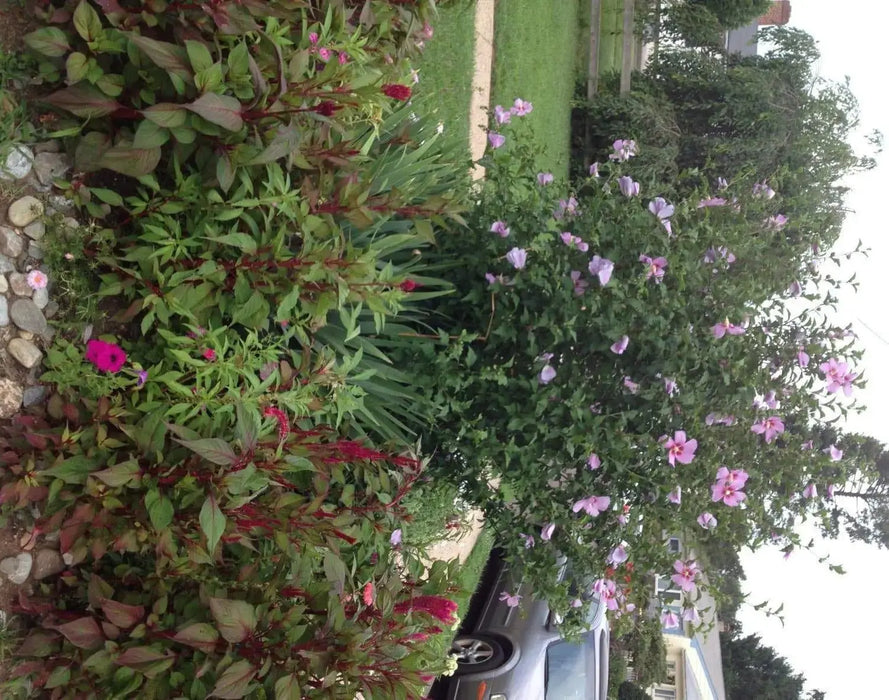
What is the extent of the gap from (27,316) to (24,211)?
1.09 feet

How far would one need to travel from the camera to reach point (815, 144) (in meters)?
9.15

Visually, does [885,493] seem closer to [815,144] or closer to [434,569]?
[815,144]

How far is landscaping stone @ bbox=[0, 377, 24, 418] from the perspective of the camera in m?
2.11

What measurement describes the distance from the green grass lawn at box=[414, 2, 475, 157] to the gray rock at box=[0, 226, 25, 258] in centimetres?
370

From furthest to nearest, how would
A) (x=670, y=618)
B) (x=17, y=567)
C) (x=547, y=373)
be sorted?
(x=670, y=618)
(x=547, y=373)
(x=17, y=567)

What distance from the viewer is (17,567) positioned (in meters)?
2.11

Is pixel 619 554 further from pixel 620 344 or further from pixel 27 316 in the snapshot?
pixel 27 316

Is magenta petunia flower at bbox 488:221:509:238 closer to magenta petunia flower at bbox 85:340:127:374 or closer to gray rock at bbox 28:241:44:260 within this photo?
magenta petunia flower at bbox 85:340:127:374

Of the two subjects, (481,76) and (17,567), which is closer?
(17,567)

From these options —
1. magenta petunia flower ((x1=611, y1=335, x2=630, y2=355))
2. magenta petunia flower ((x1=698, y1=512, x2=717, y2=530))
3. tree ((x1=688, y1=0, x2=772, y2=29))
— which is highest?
tree ((x1=688, y1=0, x2=772, y2=29))

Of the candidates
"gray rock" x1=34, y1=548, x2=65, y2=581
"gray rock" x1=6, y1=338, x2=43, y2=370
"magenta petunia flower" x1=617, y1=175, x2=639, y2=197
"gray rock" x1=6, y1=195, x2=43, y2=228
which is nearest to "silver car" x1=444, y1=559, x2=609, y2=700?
"magenta petunia flower" x1=617, y1=175, x2=639, y2=197

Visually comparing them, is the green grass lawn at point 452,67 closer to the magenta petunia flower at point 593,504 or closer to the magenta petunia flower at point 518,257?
the magenta petunia flower at point 518,257

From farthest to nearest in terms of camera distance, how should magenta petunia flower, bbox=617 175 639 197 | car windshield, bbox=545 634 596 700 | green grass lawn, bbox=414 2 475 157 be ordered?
car windshield, bbox=545 634 596 700 < green grass lawn, bbox=414 2 475 157 < magenta petunia flower, bbox=617 175 639 197

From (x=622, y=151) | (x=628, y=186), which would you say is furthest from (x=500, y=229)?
(x=622, y=151)
